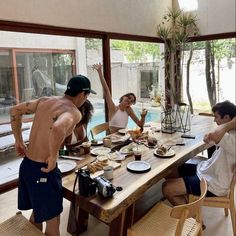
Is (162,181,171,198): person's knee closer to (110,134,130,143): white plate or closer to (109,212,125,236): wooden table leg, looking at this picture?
(109,212,125,236): wooden table leg

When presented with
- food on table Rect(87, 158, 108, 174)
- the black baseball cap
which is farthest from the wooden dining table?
the black baseball cap

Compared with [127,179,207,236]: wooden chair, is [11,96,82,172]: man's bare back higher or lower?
higher

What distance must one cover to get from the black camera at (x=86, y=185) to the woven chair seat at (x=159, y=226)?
329 millimetres

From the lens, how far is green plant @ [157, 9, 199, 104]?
14.3ft

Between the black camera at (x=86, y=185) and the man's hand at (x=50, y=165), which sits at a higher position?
the man's hand at (x=50, y=165)

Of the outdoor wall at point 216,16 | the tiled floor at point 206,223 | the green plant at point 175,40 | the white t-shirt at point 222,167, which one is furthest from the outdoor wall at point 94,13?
the white t-shirt at point 222,167

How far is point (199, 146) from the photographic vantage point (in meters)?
2.16

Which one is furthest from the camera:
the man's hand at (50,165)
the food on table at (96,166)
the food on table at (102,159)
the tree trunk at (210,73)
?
the tree trunk at (210,73)

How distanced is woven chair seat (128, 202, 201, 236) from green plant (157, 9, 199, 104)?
314cm

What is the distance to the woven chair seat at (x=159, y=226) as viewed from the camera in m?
1.43

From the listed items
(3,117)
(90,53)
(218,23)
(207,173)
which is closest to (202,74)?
(218,23)

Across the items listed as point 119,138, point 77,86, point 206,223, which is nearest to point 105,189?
point 77,86

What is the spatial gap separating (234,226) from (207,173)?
419 mm

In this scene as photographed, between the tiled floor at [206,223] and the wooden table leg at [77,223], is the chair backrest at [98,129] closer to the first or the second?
the tiled floor at [206,223]
